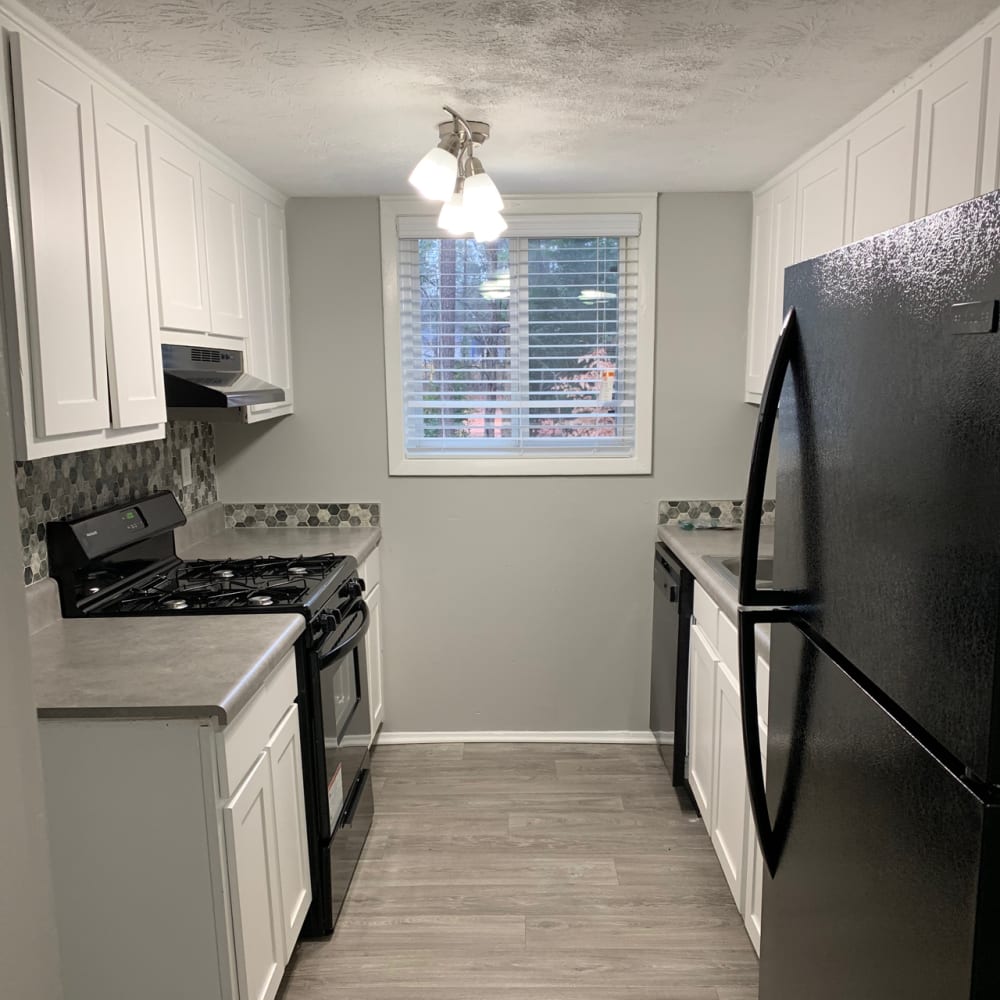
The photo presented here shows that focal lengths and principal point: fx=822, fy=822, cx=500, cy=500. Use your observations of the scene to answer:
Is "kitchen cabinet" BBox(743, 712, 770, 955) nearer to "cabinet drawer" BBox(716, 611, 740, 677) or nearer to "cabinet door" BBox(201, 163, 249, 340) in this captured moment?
"cabinet drawer" BBox(716, 611, 740, 677)

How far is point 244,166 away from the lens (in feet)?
8.89

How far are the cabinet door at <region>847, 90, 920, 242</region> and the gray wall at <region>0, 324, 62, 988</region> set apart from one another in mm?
1915

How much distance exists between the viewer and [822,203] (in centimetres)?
244

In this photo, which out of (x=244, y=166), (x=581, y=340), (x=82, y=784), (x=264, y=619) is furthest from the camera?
(x=581, y=340)

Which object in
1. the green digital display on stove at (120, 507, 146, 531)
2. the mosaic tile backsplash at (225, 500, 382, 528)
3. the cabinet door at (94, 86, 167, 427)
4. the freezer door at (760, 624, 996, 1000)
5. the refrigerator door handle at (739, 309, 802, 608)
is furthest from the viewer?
the mosaic tile backsplash at (225, 500, 382, 528)

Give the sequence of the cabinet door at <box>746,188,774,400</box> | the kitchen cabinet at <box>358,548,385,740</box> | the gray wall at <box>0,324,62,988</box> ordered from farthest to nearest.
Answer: the kitchen cabinet at <box>358,548,385,740</box>, the cabinet door at <box>746,188,774,400</box>, the gray wall at <box>0,324,62,988</box>

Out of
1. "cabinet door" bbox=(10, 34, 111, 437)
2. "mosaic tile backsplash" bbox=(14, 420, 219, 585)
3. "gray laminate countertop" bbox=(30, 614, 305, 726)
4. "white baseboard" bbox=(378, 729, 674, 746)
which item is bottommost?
"white baseboard" bbox=(378, 729, 674, 746)

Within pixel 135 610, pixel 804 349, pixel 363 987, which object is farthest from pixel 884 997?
pixel 135 610

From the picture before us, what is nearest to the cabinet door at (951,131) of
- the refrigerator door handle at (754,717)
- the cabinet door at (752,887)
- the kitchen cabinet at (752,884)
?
the refrigerator door handle at (754,717)

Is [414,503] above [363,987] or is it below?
above

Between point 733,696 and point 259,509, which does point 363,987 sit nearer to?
point 733,696

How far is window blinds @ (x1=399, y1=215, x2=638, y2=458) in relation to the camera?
333 centimetres

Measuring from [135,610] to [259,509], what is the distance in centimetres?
126

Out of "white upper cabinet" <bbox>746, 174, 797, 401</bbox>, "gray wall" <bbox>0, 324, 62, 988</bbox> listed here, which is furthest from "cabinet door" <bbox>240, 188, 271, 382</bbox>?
"gray wall" <bbox>0, 324, 62, 988</bbox>
